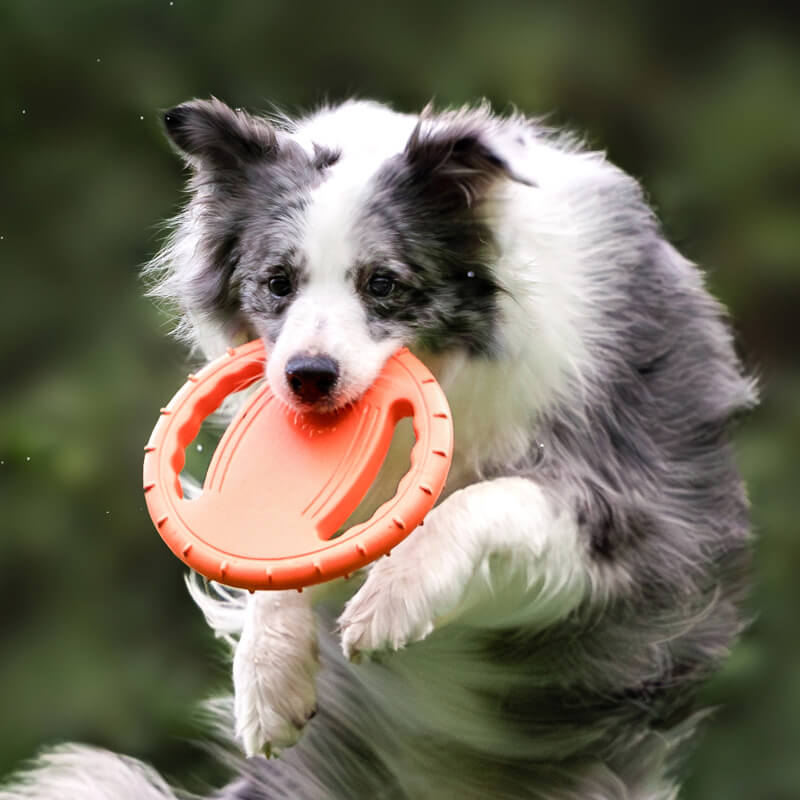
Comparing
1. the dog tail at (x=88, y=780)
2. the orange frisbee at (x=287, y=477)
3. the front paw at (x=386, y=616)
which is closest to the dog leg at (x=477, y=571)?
the front paw at (x=386, y=616)

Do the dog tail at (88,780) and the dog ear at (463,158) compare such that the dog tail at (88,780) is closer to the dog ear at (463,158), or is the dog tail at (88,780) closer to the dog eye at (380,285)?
the dog eye at (380,285)

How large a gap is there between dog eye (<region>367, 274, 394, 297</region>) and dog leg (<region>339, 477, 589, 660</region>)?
39cm

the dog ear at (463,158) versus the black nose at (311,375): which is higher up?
the dog ear at (463,158)

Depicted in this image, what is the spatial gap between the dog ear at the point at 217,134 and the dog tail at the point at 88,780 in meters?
1.54

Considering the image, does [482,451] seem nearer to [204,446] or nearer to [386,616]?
[386,616]

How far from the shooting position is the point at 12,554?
4.55 metres

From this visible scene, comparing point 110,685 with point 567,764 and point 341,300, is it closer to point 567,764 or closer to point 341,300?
point 567,764

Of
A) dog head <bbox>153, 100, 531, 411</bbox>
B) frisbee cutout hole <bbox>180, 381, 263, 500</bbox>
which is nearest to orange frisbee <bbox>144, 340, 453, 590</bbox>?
dog head <bbox>153, 100, 531, 411</bbox>

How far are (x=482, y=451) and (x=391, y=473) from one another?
180 mm

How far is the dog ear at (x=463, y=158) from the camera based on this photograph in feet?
8.48

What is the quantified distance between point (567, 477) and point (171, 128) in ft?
3.22

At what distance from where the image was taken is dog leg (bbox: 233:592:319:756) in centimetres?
260

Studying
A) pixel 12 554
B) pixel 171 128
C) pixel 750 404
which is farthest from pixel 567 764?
pixel 12 554

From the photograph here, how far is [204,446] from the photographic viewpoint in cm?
Result: 358
